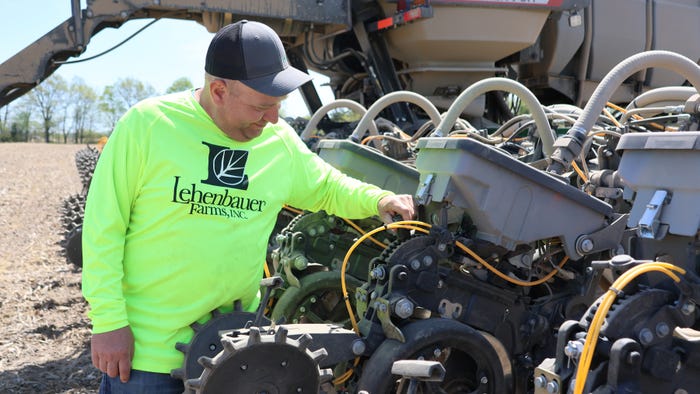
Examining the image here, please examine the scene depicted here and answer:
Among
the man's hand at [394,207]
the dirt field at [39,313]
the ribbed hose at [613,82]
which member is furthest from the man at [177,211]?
the dirt field at [39,313]

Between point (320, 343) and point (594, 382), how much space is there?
1011 mm

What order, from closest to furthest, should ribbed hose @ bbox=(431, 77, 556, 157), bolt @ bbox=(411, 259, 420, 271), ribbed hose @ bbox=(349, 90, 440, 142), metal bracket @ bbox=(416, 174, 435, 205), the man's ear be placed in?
the man's ear < bolt @ bbox=(411, 259, 420, 271) < metal bracket @ bbox=(416, 174, 435, 205) < ribbed hose @ bbox=(431, 77, 556, 157) < ribbed hose @ bbox=(349, 90, 440, 142)

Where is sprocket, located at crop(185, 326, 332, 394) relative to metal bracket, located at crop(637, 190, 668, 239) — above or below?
below

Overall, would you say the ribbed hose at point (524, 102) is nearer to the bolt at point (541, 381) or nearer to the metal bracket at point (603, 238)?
the metal bracket at point (603, 238)

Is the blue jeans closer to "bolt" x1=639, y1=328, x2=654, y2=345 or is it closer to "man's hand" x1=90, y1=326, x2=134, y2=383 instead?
"man's hand" x1=90, y1=326, x2=134, y2=383

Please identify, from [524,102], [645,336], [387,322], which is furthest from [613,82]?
[387,322]

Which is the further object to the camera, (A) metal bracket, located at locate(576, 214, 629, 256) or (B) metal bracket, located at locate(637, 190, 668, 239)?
(A) metal bracket, located at locate(576, 214, 629, 256)

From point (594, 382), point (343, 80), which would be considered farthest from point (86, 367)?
point (343, 80)

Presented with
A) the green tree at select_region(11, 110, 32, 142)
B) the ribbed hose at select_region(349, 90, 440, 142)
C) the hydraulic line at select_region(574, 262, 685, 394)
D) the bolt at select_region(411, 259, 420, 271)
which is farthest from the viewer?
the green tree at select_region(11, 110, 32, 142)

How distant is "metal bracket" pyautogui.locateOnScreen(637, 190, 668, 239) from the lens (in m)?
2.38

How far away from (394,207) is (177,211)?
2.92 ft

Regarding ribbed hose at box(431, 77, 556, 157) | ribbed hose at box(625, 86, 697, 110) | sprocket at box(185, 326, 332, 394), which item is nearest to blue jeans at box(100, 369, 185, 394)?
sprocket at box(185, 326, 332, 394)

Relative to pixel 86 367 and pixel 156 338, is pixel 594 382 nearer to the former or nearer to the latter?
pixel 156 338

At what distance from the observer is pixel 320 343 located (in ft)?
9.02
